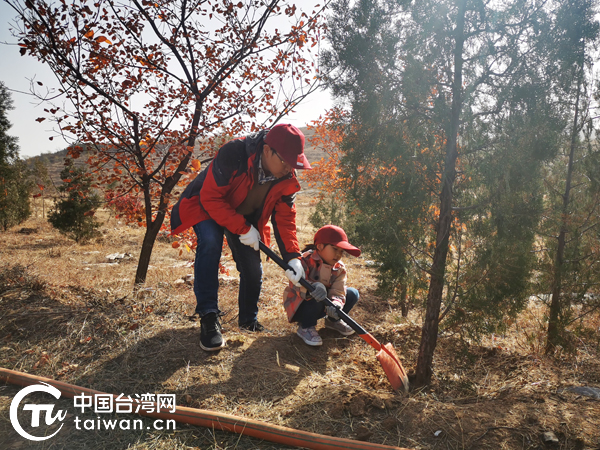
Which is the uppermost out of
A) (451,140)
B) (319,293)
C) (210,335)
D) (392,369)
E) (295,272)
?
(451,140)

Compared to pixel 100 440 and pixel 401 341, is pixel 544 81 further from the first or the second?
pixel 100 440

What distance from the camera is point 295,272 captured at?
3184 millimetres

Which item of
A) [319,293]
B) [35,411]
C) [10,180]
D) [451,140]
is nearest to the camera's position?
[35,411]

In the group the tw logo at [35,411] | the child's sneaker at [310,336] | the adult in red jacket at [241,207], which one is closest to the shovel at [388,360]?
the adult in red jacket at [241,207]

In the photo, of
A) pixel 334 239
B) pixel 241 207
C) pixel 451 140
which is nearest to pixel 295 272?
pixel 334 239

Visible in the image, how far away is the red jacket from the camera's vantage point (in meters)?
3.02

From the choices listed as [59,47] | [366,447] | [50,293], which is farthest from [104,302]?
[366,447]

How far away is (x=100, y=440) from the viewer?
2113 mm

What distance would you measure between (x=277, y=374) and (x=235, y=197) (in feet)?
4.73

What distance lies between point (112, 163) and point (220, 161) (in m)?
2.09

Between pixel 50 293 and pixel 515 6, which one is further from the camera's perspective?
pixel 50 293

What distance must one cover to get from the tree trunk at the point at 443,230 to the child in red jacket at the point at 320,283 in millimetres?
674

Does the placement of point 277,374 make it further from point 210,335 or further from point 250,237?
point 250,237

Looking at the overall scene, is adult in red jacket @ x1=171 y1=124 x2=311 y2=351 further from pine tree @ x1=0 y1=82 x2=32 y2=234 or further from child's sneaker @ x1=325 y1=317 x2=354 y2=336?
pine tree @ x1=0 y1=82 x2=32 y2=234
